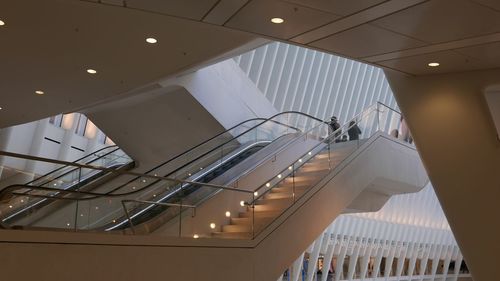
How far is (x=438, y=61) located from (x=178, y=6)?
310 cm

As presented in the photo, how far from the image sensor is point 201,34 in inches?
245

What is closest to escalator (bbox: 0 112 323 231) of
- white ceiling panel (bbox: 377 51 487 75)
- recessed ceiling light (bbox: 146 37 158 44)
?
recessed ceiling light (bbox: 146 37 158 44)

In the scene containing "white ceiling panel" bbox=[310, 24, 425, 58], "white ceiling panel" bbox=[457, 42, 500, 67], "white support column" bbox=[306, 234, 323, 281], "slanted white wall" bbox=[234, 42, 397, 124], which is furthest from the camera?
"white support column" bbox=[306, 234, 323, 281]

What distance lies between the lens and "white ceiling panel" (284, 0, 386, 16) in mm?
3871

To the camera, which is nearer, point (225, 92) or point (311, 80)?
point (225, 92)

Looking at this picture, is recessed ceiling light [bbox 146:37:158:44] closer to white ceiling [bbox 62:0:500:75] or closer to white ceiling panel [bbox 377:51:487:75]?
white ceiling [bbox 62:0:500:75]

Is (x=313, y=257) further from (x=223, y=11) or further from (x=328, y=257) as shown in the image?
(x=223, y=11)

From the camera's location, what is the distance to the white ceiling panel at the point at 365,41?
456 centimetres

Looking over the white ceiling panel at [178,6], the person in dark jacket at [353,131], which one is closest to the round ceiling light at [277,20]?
the white ceiling panel at [178,6]

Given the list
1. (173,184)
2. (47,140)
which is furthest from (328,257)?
(173,184)

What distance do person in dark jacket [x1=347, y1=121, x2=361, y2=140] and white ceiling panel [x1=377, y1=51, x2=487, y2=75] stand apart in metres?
4.79

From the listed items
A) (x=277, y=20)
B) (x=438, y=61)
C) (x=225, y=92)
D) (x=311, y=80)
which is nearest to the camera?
(x=277, y=20)

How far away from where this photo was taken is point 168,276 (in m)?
5.80

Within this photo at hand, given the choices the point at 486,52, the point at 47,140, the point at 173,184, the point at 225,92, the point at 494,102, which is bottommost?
the point at 173,184
